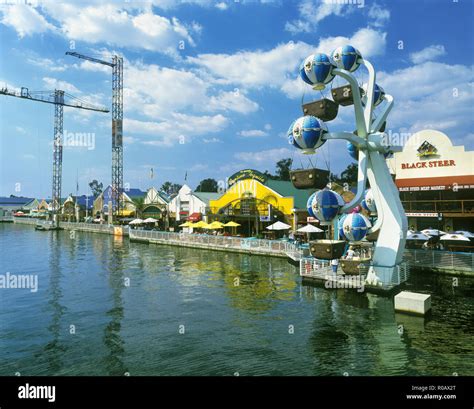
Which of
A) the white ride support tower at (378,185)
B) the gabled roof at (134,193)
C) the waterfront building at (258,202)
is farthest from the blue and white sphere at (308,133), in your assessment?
the gabled roof at (134,193)

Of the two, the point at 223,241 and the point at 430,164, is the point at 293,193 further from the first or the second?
the point at 430,164

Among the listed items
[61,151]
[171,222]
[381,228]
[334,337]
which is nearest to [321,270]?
[381,228]

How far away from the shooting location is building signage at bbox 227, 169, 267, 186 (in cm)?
4800

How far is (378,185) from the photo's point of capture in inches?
869

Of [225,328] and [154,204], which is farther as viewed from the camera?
[154,204]

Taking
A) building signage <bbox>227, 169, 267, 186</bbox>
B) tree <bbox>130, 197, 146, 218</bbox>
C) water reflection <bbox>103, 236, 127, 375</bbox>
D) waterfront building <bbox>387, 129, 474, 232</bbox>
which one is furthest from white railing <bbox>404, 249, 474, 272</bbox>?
tree <bbox>130, 197, 146, 218</bbox>

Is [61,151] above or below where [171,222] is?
above

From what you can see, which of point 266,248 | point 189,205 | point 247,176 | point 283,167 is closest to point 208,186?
point 283,167

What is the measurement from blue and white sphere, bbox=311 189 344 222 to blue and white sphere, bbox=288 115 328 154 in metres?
2.44

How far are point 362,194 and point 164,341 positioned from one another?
13.4m

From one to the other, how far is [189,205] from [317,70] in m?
43.5

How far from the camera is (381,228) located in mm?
21906

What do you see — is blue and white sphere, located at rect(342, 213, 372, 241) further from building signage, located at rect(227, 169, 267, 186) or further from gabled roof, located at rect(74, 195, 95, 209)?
gabled roof, located at rect(74, 195, 95, 209)
